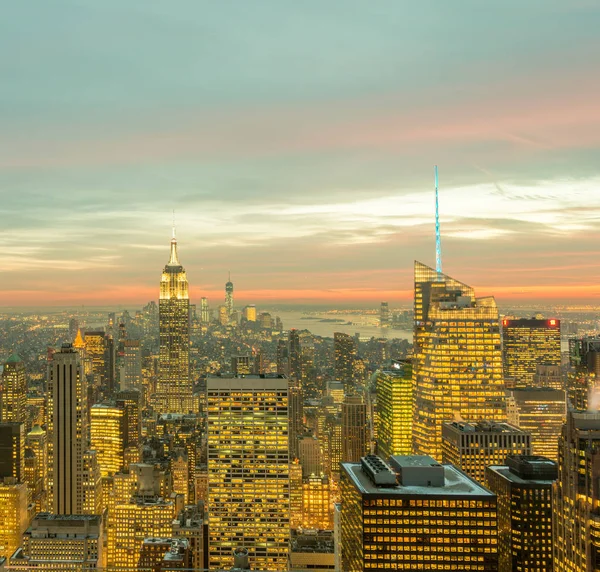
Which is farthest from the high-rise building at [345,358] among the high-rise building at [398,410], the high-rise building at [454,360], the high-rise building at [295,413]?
the high-rise building at [454,360]

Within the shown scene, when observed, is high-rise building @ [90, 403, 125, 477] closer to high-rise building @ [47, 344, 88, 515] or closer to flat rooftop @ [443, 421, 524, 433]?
high-rise building @ [47, 344, 88, 515]

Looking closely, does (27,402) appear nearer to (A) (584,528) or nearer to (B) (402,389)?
(B) (402,389)

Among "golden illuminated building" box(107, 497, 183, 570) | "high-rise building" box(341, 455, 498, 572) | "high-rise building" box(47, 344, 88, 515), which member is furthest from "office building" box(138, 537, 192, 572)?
"high-rise building" box(341, 455, 498, 572)

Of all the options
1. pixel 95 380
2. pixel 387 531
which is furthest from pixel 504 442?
pixel 95 380

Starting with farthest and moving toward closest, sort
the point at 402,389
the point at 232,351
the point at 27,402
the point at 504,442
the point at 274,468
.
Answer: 1. the point at 27,402
2. the point at 232,351
3. the point at 402,389
4. the point at 274,468
5. the point at 504,442

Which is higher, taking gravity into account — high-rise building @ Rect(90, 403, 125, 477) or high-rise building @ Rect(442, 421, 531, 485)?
high-rise building @ Rect(442, 421, 531, 485)

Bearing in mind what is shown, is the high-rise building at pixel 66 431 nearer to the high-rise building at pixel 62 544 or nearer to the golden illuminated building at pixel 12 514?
the golden illuminated building at pixel 12 514

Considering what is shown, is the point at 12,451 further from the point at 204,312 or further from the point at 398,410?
the point at 398,410
